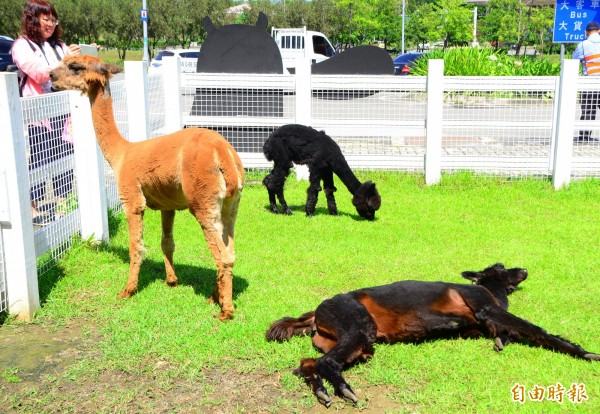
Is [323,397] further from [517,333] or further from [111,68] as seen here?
[111,68]

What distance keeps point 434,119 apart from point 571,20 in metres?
7.00

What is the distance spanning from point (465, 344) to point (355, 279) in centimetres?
163

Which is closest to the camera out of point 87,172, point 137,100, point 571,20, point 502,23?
point 87,172

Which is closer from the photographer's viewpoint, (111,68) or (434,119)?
(111,68)

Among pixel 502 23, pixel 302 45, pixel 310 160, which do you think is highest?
pixel 502 23

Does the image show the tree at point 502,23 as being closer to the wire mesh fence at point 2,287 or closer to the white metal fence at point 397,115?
the white metal fence at point 397,115

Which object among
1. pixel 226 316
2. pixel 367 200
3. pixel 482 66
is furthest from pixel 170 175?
pixel 482 66

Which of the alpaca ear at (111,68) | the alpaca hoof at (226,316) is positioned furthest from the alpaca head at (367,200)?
the alpaca ear at (111,68)

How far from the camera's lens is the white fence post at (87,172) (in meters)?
6.88

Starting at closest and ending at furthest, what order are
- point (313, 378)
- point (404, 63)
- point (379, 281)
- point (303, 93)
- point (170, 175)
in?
point (313, 378)
point (170, 175)
point (379, 281)
point (303, 93)
point (404, 63)

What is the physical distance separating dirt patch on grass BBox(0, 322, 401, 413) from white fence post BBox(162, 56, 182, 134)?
621 centimetres

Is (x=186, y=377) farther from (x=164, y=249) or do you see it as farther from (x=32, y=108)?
(x=32, y=108)

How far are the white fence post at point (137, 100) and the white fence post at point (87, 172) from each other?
60.5 inches

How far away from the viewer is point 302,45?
27000mm
